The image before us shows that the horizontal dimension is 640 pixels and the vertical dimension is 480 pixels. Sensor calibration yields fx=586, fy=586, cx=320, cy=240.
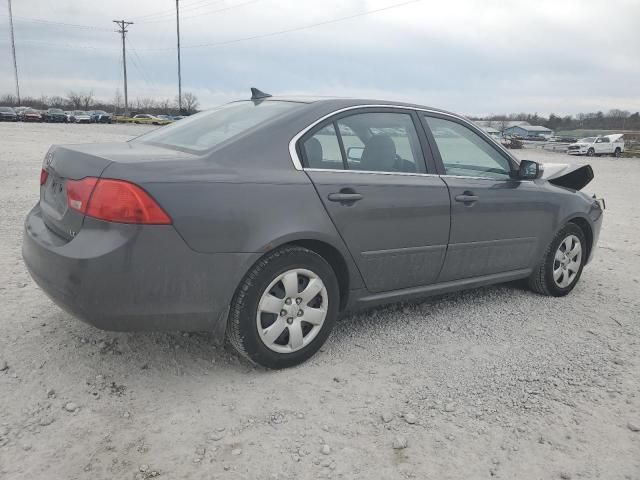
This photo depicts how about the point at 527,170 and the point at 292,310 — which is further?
the point at 527,170

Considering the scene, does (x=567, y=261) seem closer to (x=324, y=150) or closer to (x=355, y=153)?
(x=355, y=153)

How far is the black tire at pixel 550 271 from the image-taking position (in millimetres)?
4895

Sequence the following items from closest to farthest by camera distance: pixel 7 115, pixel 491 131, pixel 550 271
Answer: pixel 550 271, pixel 491 131, pixel 7 115

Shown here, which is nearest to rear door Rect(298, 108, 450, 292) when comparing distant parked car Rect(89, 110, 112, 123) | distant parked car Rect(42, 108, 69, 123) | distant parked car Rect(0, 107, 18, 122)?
distant parked car Rect(0, 107, 18, 122)

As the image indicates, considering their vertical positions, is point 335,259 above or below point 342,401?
above

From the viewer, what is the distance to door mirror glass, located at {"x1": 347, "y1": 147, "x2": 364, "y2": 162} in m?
3.61

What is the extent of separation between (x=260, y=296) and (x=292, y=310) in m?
0.25

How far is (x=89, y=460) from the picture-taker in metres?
2.51

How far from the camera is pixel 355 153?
3.65 metres

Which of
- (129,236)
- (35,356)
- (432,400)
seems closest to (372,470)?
(432,400)

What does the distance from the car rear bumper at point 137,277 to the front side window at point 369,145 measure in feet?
2.72

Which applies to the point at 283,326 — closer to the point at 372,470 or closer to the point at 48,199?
the point at 372,470

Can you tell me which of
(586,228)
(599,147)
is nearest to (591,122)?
(599,147)

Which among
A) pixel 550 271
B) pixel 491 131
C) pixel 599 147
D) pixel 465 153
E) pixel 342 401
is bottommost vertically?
pixel 599 147
